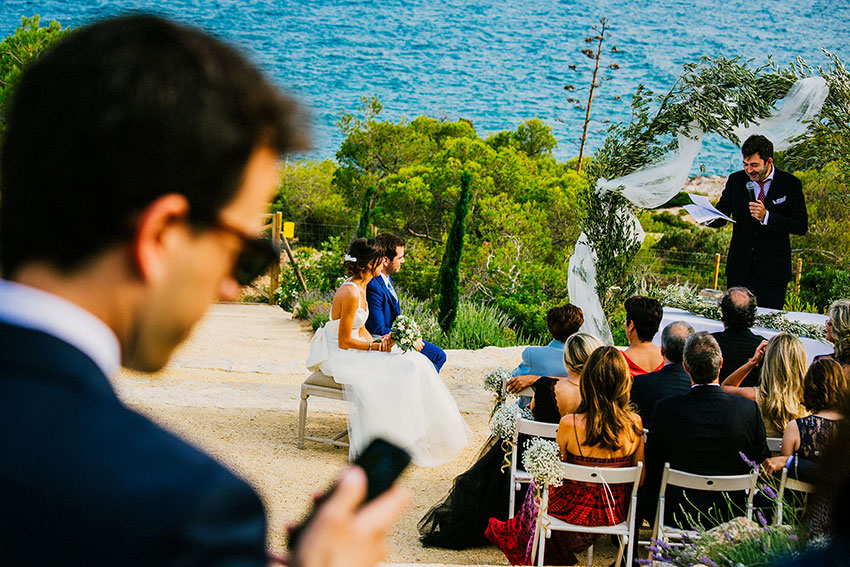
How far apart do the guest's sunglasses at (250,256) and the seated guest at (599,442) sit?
3183 millimetres

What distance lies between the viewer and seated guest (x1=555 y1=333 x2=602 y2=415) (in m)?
4.15

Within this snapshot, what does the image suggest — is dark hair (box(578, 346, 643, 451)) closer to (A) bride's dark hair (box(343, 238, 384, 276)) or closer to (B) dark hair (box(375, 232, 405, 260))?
(A) bride's dark hair (box(343, 238, 384, 276))

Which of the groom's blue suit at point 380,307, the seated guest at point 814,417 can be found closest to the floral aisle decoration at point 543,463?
the seated guest at point 814,417

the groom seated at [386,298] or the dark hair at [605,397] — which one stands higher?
the dark hair at [605,397]

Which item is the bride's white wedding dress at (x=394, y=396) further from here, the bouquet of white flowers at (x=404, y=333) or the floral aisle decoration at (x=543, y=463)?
the floral aisle decoration at (x=543, y=463)

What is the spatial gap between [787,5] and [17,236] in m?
48.5

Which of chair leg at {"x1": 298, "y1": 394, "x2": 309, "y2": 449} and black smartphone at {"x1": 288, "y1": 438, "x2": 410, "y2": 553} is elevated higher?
black smartphone at {"x1": 288, "y1": 438, "x2": 410, "y2": 553}

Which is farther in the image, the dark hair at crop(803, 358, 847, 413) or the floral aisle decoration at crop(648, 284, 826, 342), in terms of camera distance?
the floral aisle decoration at crop(648, 284, 826, 342)

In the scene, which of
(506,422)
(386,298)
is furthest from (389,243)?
(506,422)

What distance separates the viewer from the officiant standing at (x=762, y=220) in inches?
242

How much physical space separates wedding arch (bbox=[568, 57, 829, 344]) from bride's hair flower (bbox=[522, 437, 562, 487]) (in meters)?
3.82

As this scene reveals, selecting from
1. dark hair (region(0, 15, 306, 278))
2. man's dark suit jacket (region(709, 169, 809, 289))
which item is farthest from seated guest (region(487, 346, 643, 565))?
dark hair (region(0, 15, 306, 278))

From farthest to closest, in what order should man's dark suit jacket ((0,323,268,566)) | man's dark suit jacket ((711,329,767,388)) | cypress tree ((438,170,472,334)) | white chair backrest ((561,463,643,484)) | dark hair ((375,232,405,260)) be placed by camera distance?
cypress tree ((438,170,472,334)), dark hair ((375,232,405,260)), man's dark suit jacket ((711,329,767,388)), white chair backrest ((561,463,643,484)), man's dark suit jacket ((0,323,268,566))

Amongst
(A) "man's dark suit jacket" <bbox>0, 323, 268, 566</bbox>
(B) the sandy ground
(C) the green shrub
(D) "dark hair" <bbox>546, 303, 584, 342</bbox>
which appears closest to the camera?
(A) "man's dark suit jacket" <bbox>0, 323, 268, 566</bbox>
